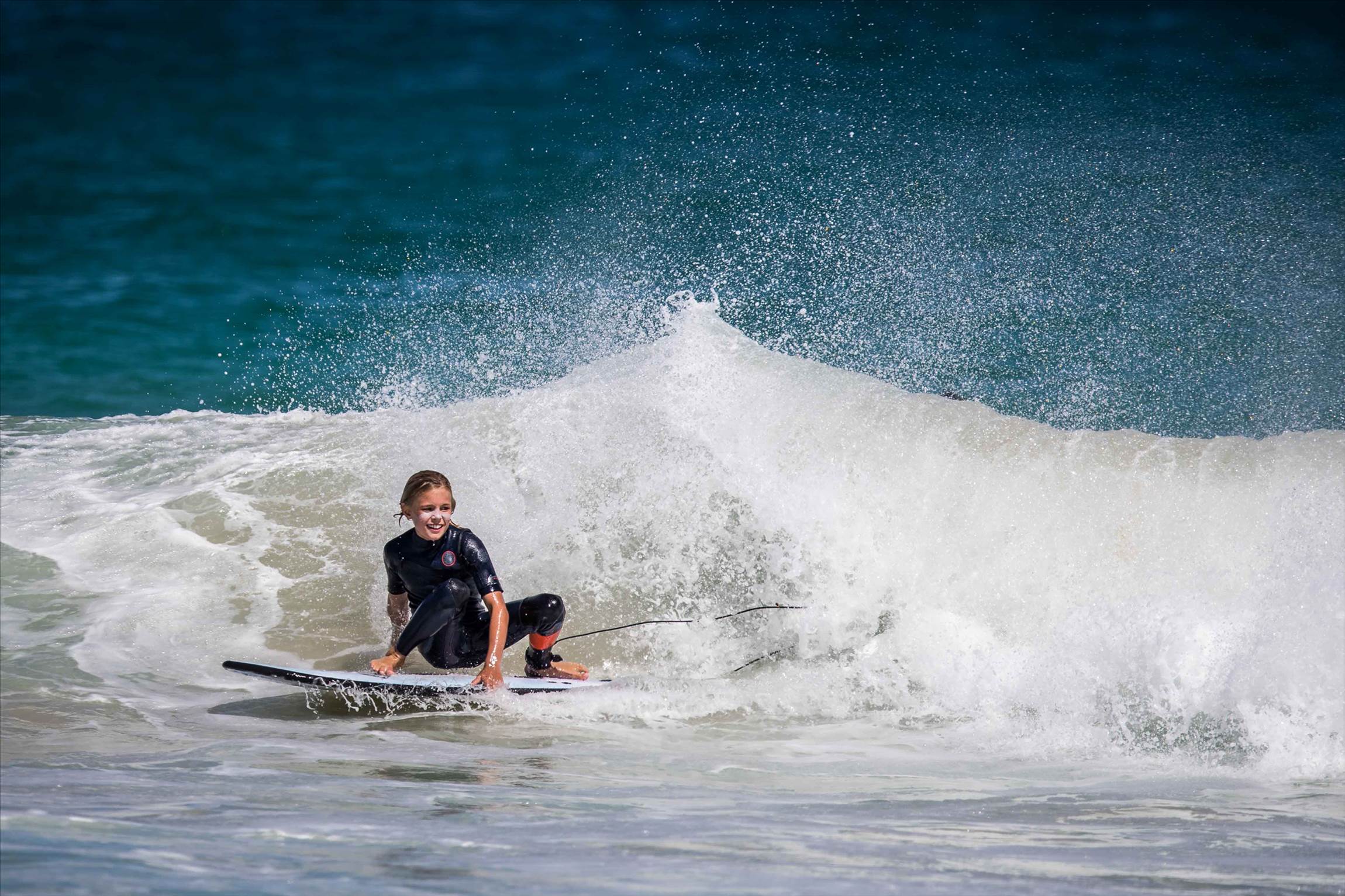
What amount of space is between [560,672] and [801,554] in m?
1.78

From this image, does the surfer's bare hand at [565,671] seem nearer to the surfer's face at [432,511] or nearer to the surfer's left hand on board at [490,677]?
the surfer's left hand on board at [490,677]

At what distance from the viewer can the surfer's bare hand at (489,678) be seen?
4.90 m

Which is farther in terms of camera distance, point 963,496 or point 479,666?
point 963,496

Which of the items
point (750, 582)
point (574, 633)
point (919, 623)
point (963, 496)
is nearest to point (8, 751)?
point (574, 633)

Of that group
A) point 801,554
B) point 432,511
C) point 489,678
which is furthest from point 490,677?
point 801,554

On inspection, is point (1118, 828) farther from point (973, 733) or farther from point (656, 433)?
point (656, 433)

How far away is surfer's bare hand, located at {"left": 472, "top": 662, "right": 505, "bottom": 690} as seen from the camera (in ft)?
16.1

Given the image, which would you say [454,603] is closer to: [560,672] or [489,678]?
[489,678]

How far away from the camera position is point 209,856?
265 centimetres

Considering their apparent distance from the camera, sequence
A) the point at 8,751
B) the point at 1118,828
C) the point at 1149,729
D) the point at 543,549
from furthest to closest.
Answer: the point at 543,549
the point at 1149,729
the point at 8,751
the point at 1118,828

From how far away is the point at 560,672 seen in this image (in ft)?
17.7

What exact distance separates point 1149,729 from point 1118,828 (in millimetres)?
1581

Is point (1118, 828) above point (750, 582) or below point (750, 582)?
below

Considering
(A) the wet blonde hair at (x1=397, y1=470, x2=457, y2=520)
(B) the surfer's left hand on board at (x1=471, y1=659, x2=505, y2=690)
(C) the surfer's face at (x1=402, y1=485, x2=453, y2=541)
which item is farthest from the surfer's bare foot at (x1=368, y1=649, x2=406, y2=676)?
(A) the wet blonde hair at (x1=397, y1=470, x2=457, y2=520)
